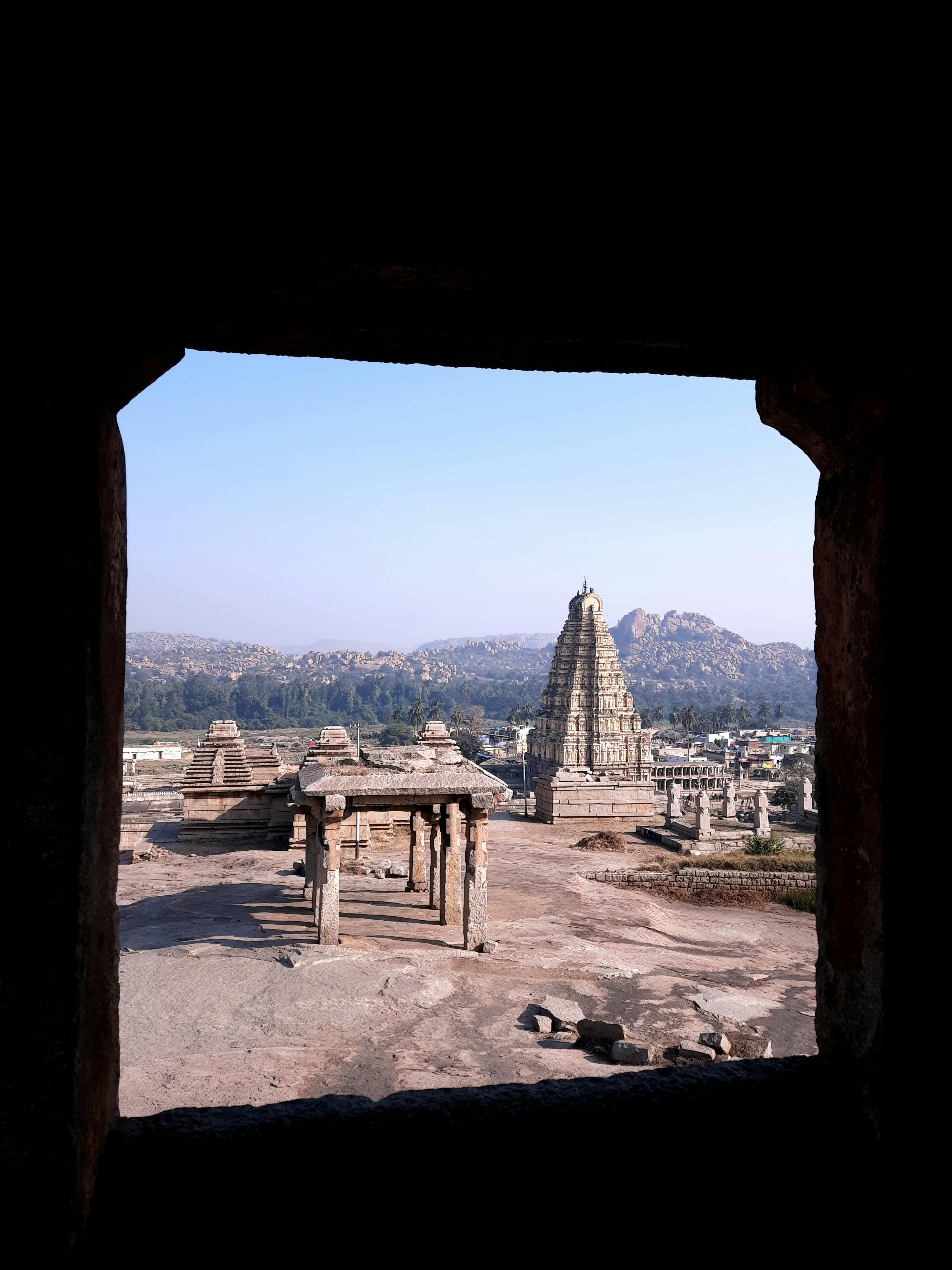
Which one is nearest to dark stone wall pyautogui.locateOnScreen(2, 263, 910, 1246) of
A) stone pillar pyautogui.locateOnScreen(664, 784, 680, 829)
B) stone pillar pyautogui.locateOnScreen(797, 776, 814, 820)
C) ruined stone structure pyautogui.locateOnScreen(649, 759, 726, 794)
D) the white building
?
stone pillar pyautogui.locateOnScreen(664, 784, 680, 829)

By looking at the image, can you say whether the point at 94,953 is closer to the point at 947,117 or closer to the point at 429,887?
the point at 947,117

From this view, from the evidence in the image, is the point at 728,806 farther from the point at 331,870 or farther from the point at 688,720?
the point at 688,720

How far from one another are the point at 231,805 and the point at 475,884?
929 centimetres

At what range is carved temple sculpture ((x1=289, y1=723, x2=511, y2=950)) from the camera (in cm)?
912

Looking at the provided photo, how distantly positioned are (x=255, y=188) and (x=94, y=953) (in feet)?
4.58

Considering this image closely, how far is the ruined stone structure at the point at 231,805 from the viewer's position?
17078 millimetres

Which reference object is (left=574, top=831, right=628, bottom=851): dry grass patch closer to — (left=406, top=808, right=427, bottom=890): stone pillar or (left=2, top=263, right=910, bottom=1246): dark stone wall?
(left=406, top=808, right=427, bottom=890): stone pillar

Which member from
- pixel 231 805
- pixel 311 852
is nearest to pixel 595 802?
pixel 231 805

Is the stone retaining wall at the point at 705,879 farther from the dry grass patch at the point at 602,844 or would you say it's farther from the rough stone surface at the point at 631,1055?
the rough stone surface at the point at 631,1055

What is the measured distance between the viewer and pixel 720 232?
156 centimetres

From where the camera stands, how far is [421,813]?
38.6 ft

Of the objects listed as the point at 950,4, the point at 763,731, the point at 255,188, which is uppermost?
the point at 950,4

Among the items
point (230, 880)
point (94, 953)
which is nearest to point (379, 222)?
point (94, 953)

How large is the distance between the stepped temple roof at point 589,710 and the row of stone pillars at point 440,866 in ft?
94.4
